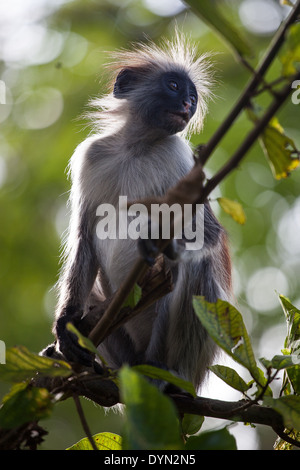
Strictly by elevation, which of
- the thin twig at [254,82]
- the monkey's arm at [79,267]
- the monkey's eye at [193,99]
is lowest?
the thin twig at [254,82]

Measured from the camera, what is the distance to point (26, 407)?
2332 millimetres

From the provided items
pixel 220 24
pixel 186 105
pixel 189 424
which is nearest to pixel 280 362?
pixel 189 424

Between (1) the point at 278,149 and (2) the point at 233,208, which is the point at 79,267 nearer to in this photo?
(2) the point at 233,208

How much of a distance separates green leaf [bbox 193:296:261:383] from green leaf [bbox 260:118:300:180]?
60 centimetres

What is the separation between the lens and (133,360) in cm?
489

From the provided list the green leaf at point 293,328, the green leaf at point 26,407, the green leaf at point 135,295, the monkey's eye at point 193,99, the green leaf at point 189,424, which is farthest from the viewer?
the monkey's eye at point 193,99

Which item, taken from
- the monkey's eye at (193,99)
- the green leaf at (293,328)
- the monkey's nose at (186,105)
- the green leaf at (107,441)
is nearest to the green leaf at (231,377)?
the green leaf at (293,328)

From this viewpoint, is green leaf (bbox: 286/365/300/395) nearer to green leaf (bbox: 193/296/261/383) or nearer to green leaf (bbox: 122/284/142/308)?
green leaf (bbox: 193/296/261/383)

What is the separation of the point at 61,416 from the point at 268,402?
10.6 m

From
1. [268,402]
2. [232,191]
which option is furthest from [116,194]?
[232,191]

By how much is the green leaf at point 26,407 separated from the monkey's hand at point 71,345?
1169 millimetres

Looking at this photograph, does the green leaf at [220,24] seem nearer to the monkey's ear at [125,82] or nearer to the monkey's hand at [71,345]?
the monkey's hand at [71,345]

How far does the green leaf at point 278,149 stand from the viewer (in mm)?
2121

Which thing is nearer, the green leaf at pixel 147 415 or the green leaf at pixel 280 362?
the green leaf at pixel 147 415
